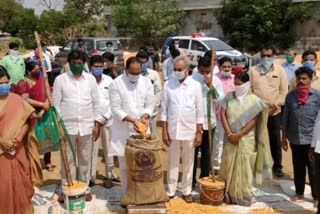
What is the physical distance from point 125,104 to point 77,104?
0.58 m

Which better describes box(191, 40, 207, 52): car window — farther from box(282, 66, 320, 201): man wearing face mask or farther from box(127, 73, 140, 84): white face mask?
box(127, 73, 140, 84): white face mask

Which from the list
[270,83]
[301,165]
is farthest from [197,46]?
[301,165]

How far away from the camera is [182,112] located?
545 centimetres

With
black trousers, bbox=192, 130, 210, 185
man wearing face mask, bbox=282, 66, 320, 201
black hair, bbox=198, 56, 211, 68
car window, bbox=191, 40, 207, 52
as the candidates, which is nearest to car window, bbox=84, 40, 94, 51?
car window, bbox=191, 40, 207, 52

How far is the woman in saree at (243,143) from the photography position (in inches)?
213

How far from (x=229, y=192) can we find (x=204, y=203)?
1.13 feet

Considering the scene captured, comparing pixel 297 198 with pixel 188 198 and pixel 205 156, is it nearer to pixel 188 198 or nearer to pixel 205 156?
pixel 205 156

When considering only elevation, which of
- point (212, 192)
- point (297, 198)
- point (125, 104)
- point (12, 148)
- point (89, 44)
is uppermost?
point (89, 44)

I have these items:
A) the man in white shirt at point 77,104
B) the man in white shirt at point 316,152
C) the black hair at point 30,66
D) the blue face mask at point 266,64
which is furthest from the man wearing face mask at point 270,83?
the black hair at point 30,66

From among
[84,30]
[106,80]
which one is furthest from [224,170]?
[84,30]

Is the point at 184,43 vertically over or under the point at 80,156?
over

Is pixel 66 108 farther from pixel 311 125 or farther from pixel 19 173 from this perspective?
pixel 311 125

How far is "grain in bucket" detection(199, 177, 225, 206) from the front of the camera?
5453mm

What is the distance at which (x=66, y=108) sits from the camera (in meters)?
5.41
